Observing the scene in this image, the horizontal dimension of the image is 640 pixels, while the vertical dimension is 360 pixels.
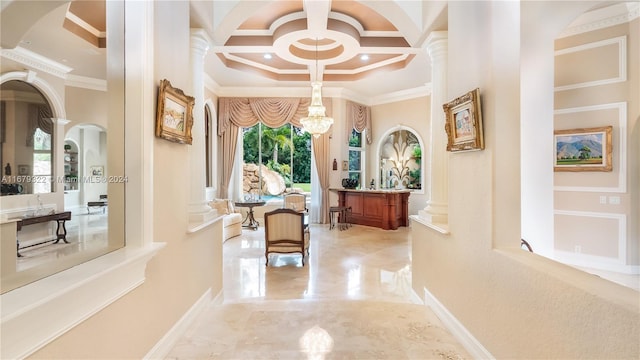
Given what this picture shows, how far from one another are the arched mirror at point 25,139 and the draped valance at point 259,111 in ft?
22.8

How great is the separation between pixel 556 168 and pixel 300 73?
578 centimetres

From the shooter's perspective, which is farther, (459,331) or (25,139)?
(459,331)

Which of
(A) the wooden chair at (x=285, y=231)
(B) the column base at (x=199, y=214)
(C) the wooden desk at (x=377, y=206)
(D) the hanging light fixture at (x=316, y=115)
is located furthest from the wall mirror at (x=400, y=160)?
(B) the column base at (x=199, y=214)

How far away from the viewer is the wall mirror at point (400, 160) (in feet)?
28.1

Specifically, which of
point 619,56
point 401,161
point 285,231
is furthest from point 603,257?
point 401,161

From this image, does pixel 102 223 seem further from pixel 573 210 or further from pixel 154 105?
pixel 573 210

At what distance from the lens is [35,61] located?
124 centimetres

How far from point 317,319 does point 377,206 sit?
5.58 metres

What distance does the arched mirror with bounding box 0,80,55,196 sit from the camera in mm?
1107

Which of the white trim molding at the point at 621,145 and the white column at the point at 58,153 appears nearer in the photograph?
the white column at the point at 58,153

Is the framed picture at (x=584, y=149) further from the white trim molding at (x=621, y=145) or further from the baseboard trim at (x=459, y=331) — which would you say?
the baseboard trim at (x=459, y=331)

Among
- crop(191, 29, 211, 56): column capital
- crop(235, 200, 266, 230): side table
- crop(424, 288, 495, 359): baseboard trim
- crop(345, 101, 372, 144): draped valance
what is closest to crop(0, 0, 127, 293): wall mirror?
crop(191, 29, 211, 56): column capital

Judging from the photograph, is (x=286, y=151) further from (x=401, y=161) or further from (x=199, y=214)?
(x=199, y=214)

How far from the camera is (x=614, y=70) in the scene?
14.2ft
